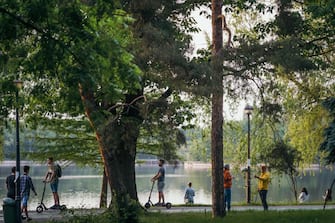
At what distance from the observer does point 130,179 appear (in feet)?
66.6

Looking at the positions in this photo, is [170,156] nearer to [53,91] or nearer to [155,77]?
[155,77]

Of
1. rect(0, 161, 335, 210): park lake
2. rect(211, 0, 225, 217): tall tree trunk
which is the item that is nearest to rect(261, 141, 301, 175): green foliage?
rect(211, 0, 225, 217): tall tree trunk

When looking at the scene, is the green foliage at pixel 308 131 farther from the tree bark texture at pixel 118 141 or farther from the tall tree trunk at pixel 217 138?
the tall tree trunk at pixel 217 138

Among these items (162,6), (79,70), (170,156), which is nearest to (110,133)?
(170,156)

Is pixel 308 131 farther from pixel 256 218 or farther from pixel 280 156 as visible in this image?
pixel 256 218

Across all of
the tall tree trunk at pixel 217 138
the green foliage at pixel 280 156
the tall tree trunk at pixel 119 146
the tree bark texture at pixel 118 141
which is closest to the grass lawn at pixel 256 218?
the tall tree trunk at pixel 217 138

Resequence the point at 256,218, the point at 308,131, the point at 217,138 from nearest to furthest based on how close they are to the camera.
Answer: the point at 256,218 → the point at 217,138 → the point at 308,131

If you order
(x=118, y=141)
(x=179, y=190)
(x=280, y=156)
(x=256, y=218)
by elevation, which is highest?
(x=118, y=141)

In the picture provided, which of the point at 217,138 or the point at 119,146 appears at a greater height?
the point at 217,138

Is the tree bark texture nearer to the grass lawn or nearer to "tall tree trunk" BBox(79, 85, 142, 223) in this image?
"tall tree trunk" BBox(79, 85, 142, 223)

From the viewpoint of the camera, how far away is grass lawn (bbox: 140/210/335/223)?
16469 millimetres

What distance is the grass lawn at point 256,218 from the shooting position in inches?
648

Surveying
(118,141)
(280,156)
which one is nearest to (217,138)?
(280,156)

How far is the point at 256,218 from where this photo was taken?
55.0 feet
